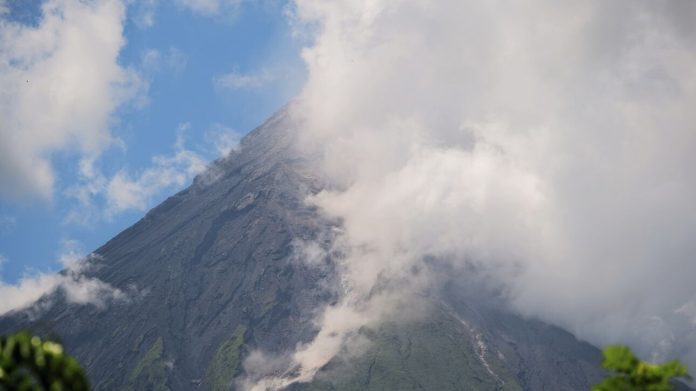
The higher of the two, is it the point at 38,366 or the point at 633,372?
the point at 38,366

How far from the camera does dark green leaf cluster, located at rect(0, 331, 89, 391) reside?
27219 millimetres

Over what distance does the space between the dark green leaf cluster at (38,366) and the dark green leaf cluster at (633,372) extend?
25.3 metres

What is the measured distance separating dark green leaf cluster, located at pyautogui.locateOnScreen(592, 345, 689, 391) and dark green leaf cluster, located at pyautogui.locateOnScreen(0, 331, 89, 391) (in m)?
25.3

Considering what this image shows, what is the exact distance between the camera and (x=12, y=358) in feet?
89.9

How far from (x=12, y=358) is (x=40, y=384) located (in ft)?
5.29

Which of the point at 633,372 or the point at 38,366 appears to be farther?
the point at 633,372

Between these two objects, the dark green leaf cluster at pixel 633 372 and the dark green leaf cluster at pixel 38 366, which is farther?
the dark green leaf cluster at pixel 633 372

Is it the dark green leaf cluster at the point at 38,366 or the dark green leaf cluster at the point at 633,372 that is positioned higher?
the dark green leaf cluster at the point at 38,366

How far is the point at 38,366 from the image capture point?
27.3 metres

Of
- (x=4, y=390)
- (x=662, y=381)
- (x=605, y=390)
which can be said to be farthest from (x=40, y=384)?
(x=662, y=381)

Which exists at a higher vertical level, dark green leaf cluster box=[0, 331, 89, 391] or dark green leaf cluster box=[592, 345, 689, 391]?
dark green leaf cluster box=[0, 331, 89, 391]

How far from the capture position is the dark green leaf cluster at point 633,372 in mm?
35281

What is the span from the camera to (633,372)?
35.6 metres

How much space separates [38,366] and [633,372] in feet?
94.7
